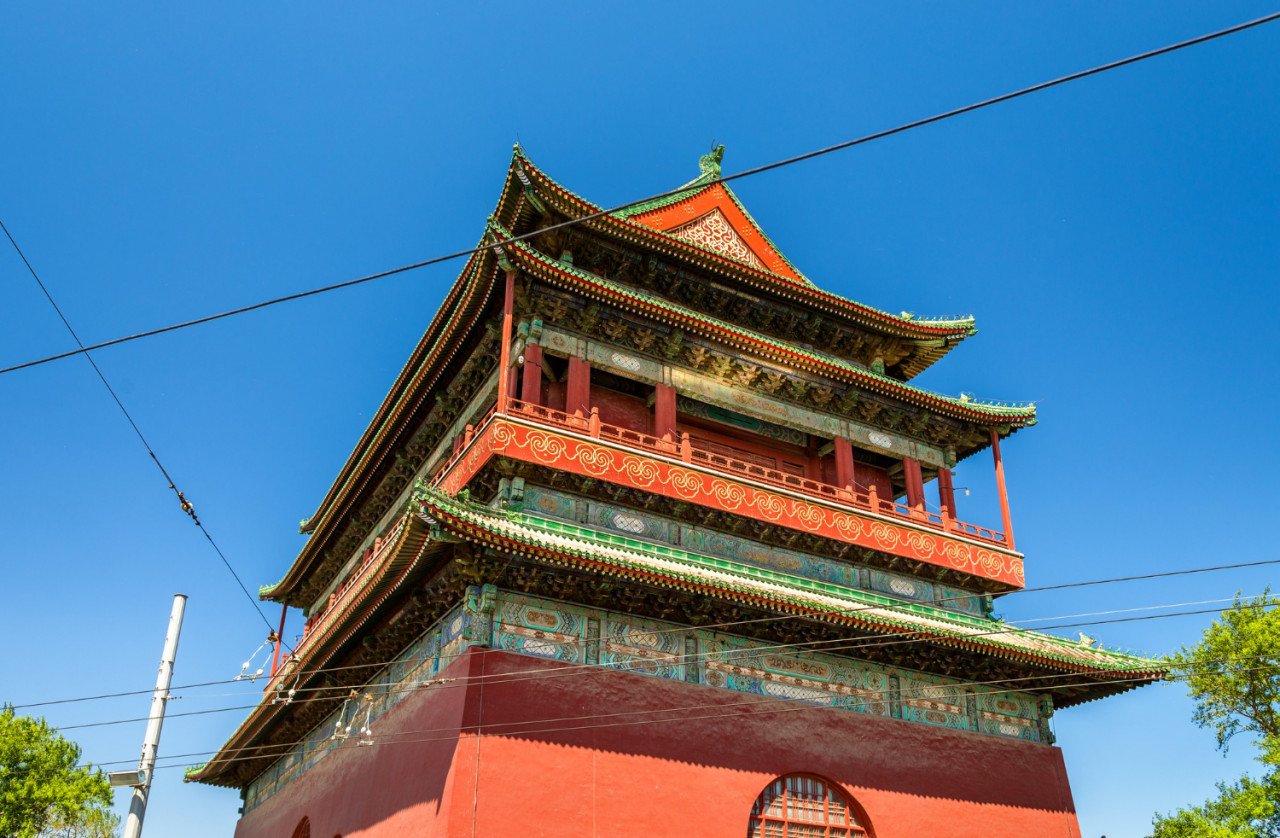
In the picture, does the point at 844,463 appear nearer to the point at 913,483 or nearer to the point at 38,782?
the point at 913,483

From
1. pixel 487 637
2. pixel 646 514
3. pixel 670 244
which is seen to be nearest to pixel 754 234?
pixel 670 244

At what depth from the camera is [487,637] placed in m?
13.5

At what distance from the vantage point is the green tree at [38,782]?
1235 inches

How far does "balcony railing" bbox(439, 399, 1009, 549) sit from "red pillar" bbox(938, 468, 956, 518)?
0.14 m

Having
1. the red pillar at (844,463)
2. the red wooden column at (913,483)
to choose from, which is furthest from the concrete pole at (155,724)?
the red wooden column at (913,483)

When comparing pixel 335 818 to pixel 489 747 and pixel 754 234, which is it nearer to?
pixel 489 747

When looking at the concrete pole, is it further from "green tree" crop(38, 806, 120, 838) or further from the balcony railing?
"green tree" crop(38, 806, 120, 838)

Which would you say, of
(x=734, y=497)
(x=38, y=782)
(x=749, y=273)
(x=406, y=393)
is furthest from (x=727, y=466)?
(x=38, y=782)

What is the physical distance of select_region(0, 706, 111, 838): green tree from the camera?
3136cm

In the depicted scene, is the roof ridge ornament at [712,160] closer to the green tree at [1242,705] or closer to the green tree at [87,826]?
the green tree at [1242,705]

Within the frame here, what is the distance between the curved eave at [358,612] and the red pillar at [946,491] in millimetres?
11639

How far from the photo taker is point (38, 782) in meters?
32.2

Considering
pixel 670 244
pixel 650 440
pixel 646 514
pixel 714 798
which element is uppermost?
pixel 670 244

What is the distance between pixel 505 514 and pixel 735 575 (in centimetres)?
421
